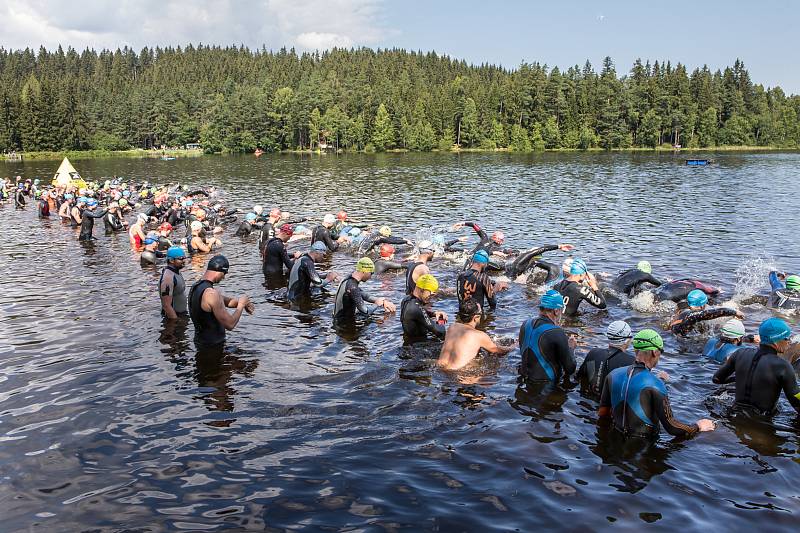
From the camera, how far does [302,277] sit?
16.4 metres

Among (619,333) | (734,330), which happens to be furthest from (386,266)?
(619,333)

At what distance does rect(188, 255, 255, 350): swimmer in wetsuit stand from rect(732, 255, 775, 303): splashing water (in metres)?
14.3

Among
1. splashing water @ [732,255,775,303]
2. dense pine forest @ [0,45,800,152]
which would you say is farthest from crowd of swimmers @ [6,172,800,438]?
dense pine forest @ [0,45,800,152]

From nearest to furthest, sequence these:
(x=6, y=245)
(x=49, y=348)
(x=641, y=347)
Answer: (x=641, y=347) < (x=49, y=348) < (x=6, y=245)

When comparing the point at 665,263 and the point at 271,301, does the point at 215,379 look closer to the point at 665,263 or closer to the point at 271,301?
the point at 271,301

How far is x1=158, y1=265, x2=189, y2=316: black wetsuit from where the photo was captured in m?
13.4

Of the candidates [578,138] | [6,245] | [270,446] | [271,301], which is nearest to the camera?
[270,446]

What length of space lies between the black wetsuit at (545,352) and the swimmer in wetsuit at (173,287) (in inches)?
308

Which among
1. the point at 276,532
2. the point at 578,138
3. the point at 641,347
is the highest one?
the point at 578,138

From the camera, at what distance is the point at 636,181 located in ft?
203

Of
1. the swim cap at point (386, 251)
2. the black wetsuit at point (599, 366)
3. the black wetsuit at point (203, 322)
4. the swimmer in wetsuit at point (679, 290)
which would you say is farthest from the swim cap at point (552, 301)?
the swim cap at point (386, 251)

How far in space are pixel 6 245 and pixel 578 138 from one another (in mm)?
126405

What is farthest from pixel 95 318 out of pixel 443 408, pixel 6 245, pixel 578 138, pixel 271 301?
pixel 578 138

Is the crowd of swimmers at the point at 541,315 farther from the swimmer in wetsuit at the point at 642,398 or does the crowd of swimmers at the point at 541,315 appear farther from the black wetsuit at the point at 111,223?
the black wetsuit at the point at 111,223
